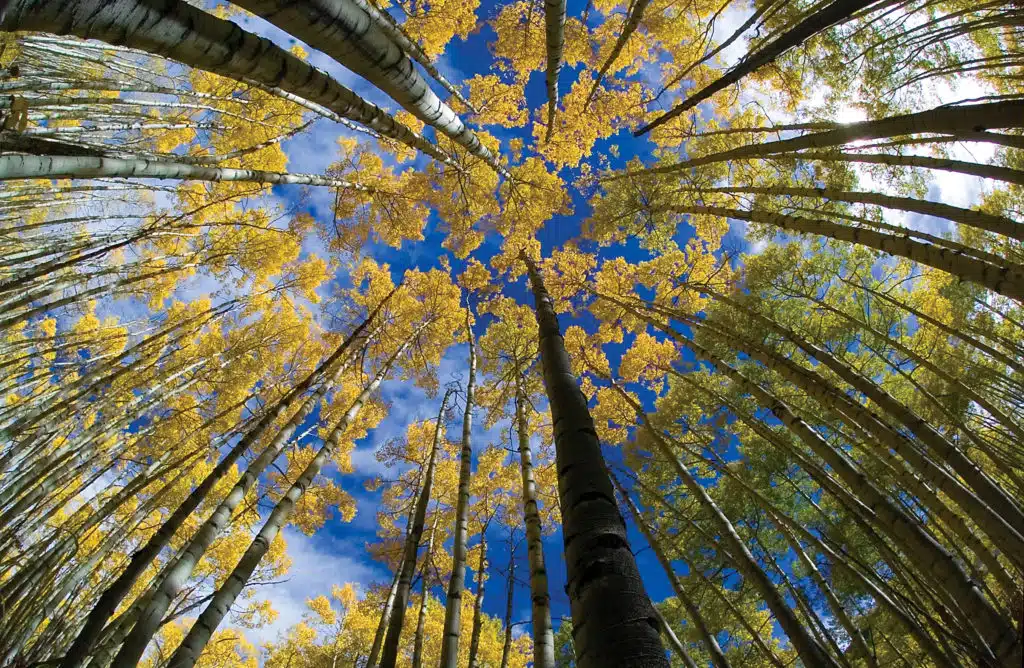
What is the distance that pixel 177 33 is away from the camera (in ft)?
5.58

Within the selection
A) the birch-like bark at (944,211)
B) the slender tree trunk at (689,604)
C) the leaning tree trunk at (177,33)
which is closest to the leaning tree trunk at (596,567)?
the leaning tree trunk at (177,33)

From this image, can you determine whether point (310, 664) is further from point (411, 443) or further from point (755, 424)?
point (755, 424)

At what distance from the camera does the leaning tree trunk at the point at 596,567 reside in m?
1.26

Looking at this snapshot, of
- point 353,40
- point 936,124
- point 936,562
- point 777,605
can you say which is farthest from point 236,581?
point 936,124

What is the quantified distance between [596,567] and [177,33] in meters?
2.41

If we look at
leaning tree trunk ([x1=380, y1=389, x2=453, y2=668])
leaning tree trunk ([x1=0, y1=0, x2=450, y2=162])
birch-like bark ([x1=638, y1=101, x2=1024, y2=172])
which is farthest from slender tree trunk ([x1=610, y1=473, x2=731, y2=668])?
leaning tree trunk ([x1=0, y1=0, x2=450, y2=162])

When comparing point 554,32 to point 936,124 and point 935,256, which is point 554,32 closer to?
point 936,124

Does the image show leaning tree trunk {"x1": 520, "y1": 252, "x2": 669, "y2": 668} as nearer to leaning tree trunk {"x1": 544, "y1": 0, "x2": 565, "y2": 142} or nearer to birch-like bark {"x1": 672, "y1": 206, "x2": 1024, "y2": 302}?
birch-like bark {"x1": 672, "y1": 206, "x2": 1024, "y2": 302}

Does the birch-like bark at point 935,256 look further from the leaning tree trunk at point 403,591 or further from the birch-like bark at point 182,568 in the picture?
the birch-like bark at point 182,568

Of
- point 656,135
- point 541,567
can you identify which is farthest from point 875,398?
point 656,135

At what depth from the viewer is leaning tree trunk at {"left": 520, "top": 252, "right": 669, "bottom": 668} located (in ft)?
4.13

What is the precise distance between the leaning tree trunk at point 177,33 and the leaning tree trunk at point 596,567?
2.08 metres

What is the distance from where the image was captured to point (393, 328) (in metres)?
8.44

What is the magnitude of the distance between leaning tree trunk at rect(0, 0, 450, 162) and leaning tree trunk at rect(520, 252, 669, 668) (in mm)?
2080
